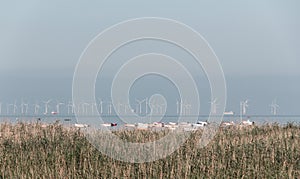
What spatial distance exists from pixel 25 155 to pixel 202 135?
6687 millimetres

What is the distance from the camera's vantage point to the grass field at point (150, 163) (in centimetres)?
1098

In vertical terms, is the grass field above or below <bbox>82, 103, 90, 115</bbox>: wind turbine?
below

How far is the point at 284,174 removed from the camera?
35.8 feet

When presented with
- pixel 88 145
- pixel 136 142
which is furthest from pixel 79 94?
pixel 136 142

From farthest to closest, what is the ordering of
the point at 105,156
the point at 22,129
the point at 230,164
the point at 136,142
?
1. the point at 22,129
2. the point at 136,142
3. the point at 105,156
4. the point at 230,164

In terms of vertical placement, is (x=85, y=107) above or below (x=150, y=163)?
above

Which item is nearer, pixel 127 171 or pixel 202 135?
pixel 127 171

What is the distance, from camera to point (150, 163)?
12109 mm

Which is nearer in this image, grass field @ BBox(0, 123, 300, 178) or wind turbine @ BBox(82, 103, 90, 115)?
grass field @ BBox(0, 123, 300, 178)

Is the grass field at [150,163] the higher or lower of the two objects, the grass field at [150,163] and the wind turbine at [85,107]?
the lower

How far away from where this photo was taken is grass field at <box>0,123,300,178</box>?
1098cm

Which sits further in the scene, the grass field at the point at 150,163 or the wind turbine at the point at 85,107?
the wind turbine at the point at 85,107

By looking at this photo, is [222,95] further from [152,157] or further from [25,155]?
[25,155]

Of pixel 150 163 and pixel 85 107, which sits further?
pixel 85 107
